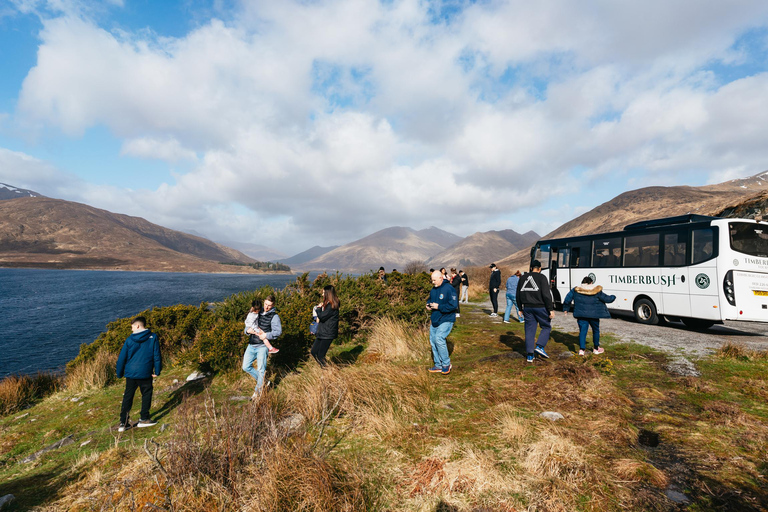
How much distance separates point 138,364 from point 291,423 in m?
3.52

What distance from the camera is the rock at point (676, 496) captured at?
117 inches

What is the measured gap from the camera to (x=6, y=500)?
3.99m

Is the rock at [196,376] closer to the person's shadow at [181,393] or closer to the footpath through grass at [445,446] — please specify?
the person's shadow at [181,393]

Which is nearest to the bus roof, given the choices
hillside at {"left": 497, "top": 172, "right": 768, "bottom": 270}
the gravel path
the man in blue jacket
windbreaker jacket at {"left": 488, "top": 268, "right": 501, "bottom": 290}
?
the gravel path

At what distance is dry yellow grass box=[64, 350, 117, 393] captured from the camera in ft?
31.5

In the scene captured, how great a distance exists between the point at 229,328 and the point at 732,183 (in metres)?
222

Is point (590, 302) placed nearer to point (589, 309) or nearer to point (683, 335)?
→ point (589, 309)

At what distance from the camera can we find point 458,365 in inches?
301

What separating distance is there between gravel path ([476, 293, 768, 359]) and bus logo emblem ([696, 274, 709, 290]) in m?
1.51

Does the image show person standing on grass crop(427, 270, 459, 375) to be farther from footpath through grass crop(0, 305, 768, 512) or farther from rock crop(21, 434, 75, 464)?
rock crop(21, 434, 75, 464)

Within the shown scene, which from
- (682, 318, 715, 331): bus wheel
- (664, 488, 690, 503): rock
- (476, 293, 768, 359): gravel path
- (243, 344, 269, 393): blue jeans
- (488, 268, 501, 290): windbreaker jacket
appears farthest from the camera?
(488, 268, 501, 290): windbreaker jacket

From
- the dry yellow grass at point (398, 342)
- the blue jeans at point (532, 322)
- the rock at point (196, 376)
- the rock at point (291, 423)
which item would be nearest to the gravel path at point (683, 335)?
the blue jeans at point (532, 322)

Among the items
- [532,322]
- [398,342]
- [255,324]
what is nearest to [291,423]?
[255,324]

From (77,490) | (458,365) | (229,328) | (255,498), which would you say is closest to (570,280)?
(458,365)
